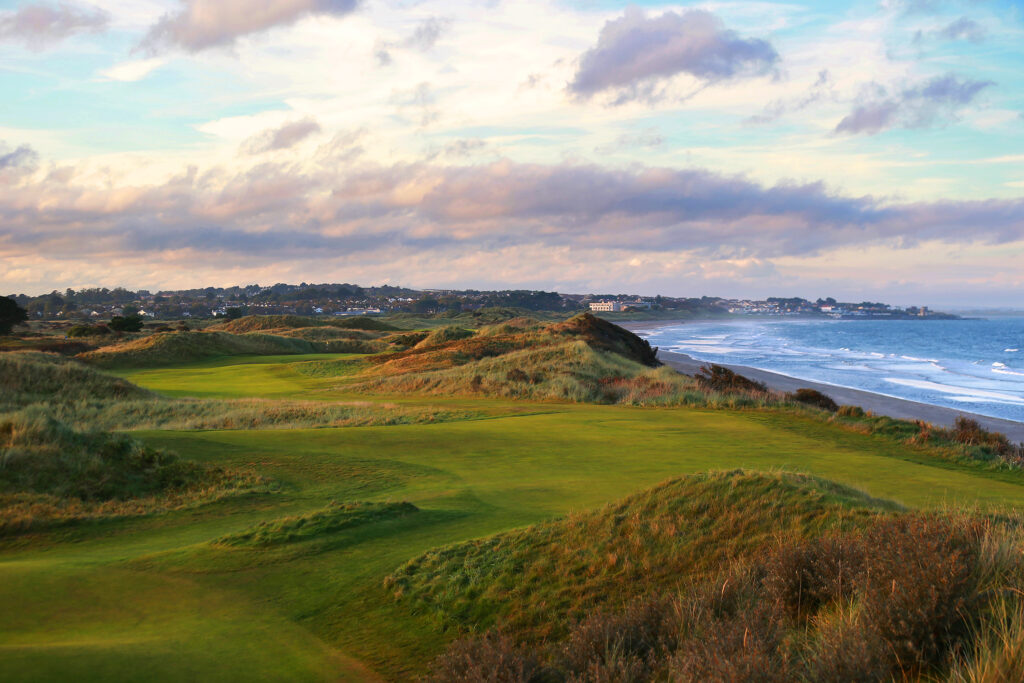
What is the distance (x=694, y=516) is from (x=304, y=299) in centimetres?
19907

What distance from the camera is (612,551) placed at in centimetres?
800

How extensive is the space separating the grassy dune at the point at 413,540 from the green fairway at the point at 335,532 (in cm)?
3

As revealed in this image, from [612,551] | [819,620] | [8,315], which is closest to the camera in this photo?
[819,620]

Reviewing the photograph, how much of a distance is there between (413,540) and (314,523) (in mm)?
1514

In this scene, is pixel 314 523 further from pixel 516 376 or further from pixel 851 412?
pixel 516 376

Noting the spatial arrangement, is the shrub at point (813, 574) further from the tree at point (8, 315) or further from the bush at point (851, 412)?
the tree at point (8, 315)

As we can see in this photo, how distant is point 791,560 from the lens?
5.87 meters

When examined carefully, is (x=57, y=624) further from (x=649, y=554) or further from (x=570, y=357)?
(x=570, y=357)

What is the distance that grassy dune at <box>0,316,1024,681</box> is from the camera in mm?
6641

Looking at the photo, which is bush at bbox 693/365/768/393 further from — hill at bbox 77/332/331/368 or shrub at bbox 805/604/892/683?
hill at bbox 77/332/331/368

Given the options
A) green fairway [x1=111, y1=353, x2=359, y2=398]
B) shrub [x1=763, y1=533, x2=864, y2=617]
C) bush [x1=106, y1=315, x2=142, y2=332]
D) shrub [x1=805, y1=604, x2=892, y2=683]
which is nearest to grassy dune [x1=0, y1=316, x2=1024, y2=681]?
shrub [x1=805, y1=604, x2=892, y2=683]

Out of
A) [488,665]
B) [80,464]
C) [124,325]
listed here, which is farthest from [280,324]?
[488,665]

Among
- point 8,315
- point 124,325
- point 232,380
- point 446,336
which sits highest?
Answer: point 8,315

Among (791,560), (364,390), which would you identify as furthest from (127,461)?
(364,390)
